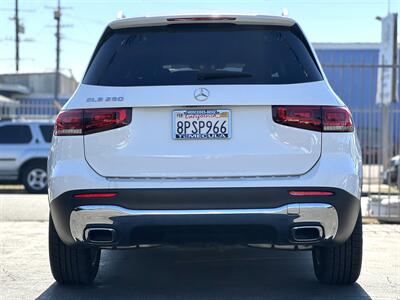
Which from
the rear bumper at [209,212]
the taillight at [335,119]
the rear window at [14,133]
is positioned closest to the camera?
the rear bumper at [209,212]

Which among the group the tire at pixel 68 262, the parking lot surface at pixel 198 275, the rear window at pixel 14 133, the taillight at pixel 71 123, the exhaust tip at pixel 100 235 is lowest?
the parking lot surface at pixel 198 275

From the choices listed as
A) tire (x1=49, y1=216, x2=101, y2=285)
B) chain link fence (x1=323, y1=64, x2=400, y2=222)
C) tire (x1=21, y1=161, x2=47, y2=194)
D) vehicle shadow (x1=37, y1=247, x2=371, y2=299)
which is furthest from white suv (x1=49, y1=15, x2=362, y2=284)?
tire (x1=21, y1=161, x2=47, y2=194)

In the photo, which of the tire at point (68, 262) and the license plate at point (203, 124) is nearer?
the license plate at point (203, 124)

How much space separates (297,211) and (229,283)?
141 centimetres

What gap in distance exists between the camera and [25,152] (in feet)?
43.6

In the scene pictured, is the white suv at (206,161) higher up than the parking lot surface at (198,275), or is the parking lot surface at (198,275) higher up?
the white suv at (206,161)

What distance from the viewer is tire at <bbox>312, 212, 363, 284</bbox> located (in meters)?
4.43

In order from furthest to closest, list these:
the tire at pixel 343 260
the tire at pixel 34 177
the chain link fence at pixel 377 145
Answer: the tire at pixel 34 177 < the chain link fence at pixel 377 145 < the tire at pixel 343 260

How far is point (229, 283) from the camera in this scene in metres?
4.94

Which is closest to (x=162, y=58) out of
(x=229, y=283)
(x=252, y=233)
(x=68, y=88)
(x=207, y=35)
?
(x=207, y=35)

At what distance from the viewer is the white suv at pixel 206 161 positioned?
12.3 ft

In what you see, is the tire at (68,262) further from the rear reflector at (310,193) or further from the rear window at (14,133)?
the rear window at (14,133)

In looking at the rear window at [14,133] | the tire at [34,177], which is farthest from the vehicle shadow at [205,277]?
the rear window at [14,133]

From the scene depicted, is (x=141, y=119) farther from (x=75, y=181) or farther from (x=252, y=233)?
(x=252, y=233)
